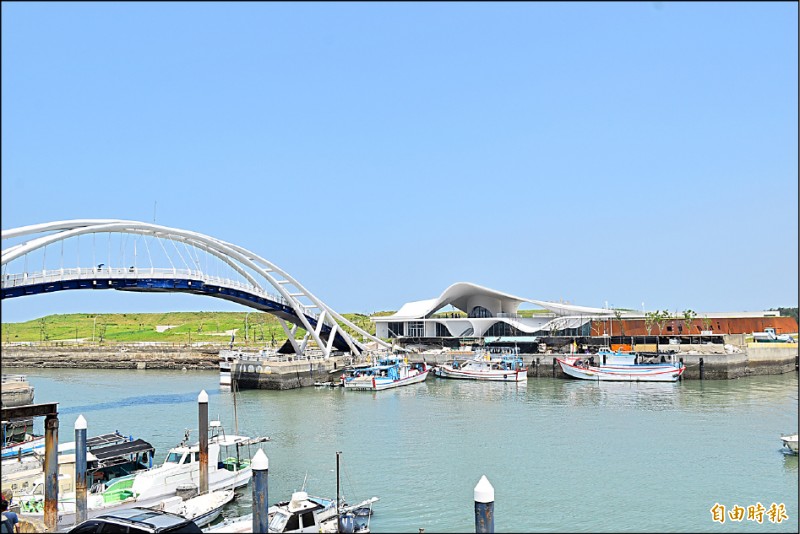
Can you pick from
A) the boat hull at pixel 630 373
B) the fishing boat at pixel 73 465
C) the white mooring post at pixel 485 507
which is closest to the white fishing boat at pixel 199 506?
the fishing boat at pixel 73 465

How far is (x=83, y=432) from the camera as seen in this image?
48.5 ft

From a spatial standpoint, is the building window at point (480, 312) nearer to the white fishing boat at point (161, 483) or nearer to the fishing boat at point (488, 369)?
the fishing boat at point (488, 369)

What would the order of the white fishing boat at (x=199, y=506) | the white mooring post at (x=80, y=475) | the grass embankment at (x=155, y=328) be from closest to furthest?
the white mooring post at (x=80, y=475), the white fishing boat at (x=199, y=506), the grass embankment at (x=155, y=328)

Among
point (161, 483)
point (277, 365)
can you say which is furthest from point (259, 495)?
point (277, 365)

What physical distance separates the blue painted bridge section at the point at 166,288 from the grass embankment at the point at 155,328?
119ft

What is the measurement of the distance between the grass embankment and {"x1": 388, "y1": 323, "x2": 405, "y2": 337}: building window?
14818 millimetres

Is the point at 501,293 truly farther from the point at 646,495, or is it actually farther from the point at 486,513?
the point at 486,513

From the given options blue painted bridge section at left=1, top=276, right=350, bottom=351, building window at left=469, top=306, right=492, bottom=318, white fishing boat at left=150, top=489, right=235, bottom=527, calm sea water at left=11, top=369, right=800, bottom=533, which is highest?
blue painted bridge section at left=1, top=276, right=350, bottom=351

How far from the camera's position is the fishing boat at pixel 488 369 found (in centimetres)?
4497

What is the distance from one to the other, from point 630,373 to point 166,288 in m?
30.2

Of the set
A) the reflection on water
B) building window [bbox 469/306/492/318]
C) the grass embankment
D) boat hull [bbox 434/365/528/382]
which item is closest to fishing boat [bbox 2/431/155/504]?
the reflection on water

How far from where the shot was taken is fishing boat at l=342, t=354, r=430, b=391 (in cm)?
4166

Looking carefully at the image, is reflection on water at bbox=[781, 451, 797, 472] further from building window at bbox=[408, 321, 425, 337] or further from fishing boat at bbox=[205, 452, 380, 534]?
building window at bbox=[408, 321, 425, 337]

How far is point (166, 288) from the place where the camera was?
122 ft
